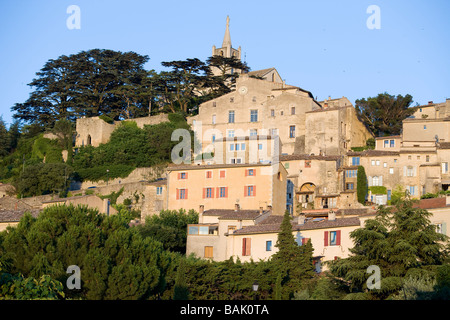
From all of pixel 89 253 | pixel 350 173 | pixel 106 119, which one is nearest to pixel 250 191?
pixel 350 173

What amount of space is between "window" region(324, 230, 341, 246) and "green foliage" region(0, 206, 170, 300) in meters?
7.99

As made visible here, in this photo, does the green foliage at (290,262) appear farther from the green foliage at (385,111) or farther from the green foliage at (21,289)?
the green foliage at (385,111)

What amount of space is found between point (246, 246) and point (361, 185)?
16608mm

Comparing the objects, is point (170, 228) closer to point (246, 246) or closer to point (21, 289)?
point (246, 246)

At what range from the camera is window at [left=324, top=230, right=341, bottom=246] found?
33625 mm

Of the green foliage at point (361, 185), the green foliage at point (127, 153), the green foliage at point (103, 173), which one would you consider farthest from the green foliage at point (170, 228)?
the green foliage at point (127, 153)

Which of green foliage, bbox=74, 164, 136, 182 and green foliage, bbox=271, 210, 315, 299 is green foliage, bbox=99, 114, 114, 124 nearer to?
green foliage, bbox=74, 164, 136, 182

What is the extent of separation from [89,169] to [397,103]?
2761 cm

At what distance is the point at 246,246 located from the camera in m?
34.9

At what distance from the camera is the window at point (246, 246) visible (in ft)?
114

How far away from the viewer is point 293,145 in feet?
184

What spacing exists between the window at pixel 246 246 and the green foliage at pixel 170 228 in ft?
16.2

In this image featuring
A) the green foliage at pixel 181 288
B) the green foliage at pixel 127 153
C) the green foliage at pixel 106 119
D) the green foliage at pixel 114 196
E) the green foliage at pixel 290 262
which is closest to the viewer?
the green foliage at pixel 181 288

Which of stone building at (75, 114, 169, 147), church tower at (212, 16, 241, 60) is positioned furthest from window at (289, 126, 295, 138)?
church tower at (212, 16, 241, 60)
